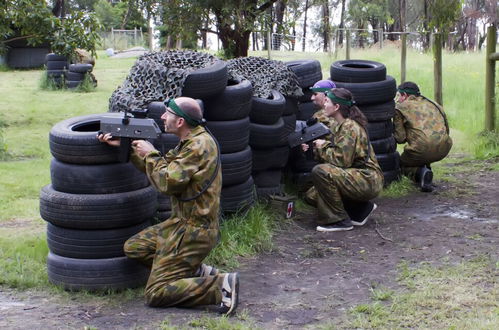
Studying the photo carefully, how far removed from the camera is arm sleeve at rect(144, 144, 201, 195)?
17.6ft

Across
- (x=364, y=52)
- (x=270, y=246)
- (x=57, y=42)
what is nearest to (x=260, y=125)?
(x=270, y=246)

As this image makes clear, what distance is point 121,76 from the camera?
26562 millimetres

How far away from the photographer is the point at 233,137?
24.6 ft

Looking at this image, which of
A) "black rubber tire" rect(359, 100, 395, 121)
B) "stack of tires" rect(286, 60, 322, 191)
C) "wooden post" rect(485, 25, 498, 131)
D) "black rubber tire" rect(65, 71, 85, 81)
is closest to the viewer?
"stack of tires" rect(286, 60, 322, 191)

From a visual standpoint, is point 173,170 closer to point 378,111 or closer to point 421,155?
point 378,111

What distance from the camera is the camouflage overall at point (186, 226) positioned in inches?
214

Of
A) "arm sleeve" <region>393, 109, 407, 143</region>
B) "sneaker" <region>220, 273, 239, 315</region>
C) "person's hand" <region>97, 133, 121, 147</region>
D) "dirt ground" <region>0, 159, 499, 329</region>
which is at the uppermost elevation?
"person's hand" <region>97, 133, 121, 147</region>

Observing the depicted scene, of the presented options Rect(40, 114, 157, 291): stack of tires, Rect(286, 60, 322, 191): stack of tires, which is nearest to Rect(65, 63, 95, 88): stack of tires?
Rect(286, 60, 322, 191): stack of tires

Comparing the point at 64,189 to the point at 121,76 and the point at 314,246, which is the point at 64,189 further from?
the point at 121,76

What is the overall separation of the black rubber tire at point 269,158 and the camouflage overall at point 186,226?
2.82m

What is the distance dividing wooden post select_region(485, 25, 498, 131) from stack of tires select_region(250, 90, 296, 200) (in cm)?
556

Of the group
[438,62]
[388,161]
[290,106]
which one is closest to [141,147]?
[290,106]

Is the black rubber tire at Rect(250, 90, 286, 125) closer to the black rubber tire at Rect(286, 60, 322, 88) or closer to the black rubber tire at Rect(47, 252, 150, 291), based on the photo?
the black rubber tire at Rect(286, 60, 322, 88)

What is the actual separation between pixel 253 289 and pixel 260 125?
2679mm
